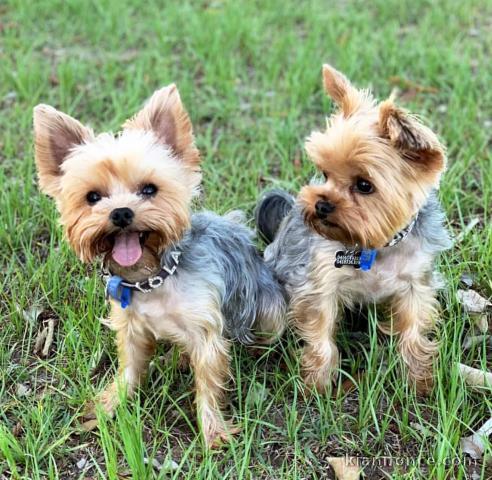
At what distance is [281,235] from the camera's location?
4.27 m

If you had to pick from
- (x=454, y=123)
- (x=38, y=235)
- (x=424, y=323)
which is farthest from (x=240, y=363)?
(x=454, y=123)

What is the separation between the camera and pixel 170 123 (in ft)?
11.5

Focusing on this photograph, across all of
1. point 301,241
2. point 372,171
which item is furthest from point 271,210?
point 372,171

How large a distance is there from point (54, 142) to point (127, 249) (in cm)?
69

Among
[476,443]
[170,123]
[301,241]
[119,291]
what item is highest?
[170,123]

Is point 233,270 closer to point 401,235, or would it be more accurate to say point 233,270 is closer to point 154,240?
point 154,240

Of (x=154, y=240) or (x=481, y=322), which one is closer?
(x=154, y=240)

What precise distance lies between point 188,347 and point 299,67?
4.00m

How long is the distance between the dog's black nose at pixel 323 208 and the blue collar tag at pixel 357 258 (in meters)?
0.34

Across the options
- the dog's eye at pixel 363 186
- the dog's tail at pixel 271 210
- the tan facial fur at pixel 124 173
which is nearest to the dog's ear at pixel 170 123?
the tan facial fur at pixel 124 173

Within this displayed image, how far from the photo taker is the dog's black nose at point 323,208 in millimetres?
3416

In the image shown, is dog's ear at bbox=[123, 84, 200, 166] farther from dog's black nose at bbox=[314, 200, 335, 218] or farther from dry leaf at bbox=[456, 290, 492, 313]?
dry leaf at bbox=[456, 290, 492, 313]

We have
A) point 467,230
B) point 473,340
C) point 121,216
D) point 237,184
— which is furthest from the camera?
point 237,184

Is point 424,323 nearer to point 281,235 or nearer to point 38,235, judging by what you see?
point 281,235
